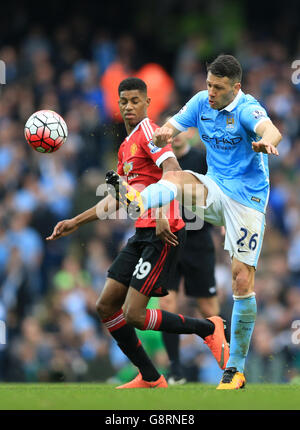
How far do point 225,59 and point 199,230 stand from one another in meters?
2.44

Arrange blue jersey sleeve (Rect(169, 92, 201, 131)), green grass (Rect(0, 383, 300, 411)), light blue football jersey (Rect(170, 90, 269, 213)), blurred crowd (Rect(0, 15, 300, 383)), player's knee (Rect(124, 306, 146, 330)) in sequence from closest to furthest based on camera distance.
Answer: green grass (Rect(0, 383, 300, 411)) < light blue football jersey (Rect(170, 90, 269, 213)) < player's knee (Rect(124, 306, 146, 330)) < blue jersey sleeve (Rect(169, 92, 201, 131)) < blurred crowd (Rect(0, 15, 300, 383))

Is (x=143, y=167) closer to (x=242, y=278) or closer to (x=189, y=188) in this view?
(x=189, y=188)

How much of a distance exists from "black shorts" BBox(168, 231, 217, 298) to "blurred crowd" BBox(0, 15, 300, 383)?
1.35m

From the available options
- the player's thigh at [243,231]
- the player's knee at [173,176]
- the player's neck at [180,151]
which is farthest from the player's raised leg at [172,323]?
the player's neck at [180,151]

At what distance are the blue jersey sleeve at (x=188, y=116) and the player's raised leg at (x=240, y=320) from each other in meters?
1.11

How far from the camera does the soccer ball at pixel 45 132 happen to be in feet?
21.5

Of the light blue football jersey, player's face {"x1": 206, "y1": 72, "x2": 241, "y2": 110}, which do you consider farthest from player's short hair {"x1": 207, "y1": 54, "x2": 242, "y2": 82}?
the light blue football jersey

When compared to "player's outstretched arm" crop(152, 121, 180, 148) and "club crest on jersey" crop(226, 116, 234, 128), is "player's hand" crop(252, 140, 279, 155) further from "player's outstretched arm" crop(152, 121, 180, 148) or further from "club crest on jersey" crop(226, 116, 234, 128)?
"player's outstretched arm" crop(152, 121, 180, 148)

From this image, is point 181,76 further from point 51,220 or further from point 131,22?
point 51,220

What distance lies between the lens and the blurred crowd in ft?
33.8

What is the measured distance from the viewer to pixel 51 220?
11773mm

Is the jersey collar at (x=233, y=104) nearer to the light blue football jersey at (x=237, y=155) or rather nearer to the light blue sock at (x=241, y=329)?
the light blue football jersey at (x=237, y=155)

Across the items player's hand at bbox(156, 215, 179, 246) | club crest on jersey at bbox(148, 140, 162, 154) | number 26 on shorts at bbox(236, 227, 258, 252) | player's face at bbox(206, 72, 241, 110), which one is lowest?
number 26 on shorts at bbox(236, 227, 258, 252)

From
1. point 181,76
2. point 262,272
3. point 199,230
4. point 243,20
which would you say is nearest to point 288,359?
point 262,272
